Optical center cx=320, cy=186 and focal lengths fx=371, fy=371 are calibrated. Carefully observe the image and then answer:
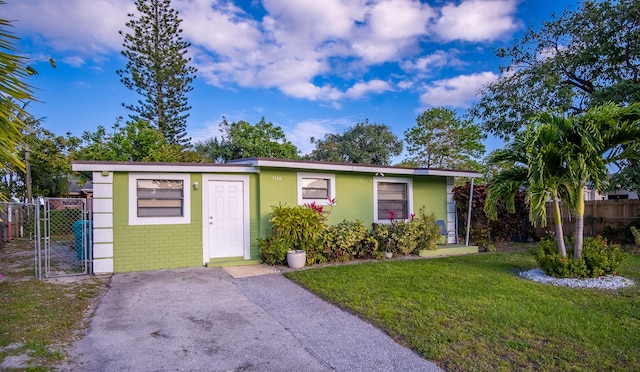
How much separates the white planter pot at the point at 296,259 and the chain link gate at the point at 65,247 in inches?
160

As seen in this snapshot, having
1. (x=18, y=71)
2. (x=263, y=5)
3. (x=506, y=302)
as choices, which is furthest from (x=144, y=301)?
(x=263, y=5)

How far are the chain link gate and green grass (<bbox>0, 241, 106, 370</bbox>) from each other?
1.36ft

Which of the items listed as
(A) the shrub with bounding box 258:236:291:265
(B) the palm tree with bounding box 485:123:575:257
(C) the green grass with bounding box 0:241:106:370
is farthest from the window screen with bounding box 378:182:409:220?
(C) the green grass with bounding box 0:241:106:370

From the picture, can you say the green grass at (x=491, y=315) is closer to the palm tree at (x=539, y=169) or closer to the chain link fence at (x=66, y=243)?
the palm tree at (x=539, y=169)

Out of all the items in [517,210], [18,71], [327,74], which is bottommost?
[517,210]

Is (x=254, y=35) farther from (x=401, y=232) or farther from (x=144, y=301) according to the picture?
(x=144, y=301)

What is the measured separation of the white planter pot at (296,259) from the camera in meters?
7.96

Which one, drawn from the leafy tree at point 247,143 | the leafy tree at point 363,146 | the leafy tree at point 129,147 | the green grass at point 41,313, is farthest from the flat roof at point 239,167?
the leafy tree at point 363,146

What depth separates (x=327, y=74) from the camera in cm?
1485

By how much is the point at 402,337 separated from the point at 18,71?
3.91m

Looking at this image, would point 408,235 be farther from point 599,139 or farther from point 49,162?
point 49,162

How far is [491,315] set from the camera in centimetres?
461

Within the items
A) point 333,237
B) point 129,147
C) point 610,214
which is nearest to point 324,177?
point 333,237

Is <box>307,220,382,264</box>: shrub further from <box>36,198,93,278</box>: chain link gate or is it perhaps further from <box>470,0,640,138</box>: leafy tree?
<box>470,0,640,138</box>: leafy tree
